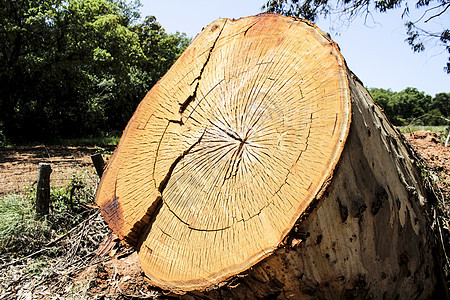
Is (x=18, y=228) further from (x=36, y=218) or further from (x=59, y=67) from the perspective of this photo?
(x=59, y=67)

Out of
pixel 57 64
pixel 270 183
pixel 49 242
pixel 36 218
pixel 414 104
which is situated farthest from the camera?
pixel 414 104

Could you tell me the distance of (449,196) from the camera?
2742mm

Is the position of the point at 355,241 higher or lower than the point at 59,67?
lower

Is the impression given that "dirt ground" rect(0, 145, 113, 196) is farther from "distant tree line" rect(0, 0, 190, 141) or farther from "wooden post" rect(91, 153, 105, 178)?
"distant tree line" rect(0, 0, 190, 141)

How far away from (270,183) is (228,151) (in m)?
0.30

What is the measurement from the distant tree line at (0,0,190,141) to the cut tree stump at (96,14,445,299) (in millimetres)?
11943

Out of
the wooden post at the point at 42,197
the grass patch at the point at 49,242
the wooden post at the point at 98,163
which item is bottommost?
the grass patch at the point at 49,242

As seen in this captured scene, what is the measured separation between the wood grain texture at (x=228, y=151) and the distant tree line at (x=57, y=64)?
38.7 ft

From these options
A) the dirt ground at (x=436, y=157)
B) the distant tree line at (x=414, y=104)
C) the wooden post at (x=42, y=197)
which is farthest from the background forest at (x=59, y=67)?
the distant tree line at (x=414, y=104)

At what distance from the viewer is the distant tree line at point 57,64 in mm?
11562

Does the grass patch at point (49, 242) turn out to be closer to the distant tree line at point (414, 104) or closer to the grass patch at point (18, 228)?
the grass patch at point (18, 228)

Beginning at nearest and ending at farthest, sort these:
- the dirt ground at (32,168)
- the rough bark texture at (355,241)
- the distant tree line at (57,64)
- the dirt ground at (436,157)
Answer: the rough bark texture at (355,241) < the dirt ground at (436,157) < the dirt ground at (32,168) < the distant tree line at (57,64)

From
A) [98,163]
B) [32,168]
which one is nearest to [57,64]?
[32,168]

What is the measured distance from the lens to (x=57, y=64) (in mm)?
11961
